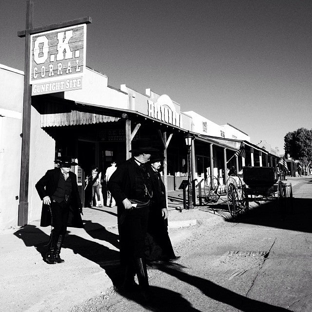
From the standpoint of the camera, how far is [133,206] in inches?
155

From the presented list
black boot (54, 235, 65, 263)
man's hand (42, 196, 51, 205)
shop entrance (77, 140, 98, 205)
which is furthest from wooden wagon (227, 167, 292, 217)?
man's hand (42, 196, 51, 205)

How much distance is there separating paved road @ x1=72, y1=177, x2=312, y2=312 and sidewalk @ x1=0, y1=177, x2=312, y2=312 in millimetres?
248

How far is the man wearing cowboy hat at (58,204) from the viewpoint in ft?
17.0

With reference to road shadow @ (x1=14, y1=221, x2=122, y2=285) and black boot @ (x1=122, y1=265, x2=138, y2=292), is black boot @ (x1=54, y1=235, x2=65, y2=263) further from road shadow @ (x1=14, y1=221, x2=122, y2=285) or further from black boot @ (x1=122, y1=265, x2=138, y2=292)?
black boot @ (x1=122, y1=265, x2=138, y2=292)

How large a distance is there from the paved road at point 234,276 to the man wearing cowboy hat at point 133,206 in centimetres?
38

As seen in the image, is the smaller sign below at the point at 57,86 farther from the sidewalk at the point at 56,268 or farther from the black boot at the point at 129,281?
the black boot at the point at 129,281

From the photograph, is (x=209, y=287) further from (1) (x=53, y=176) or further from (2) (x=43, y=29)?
(2) (x=43, y=29)

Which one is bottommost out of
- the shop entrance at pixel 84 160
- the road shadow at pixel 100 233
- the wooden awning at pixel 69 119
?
the road shadow at pixel 100 233

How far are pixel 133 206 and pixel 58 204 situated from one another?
1854mm

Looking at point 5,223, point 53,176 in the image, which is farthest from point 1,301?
point 5,223

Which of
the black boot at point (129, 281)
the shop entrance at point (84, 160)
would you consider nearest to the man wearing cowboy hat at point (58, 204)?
the black boot at point (129, 281)

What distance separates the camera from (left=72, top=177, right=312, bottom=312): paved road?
11.8 ft

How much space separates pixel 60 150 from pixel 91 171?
218 centimetres

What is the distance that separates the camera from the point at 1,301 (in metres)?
3.66
